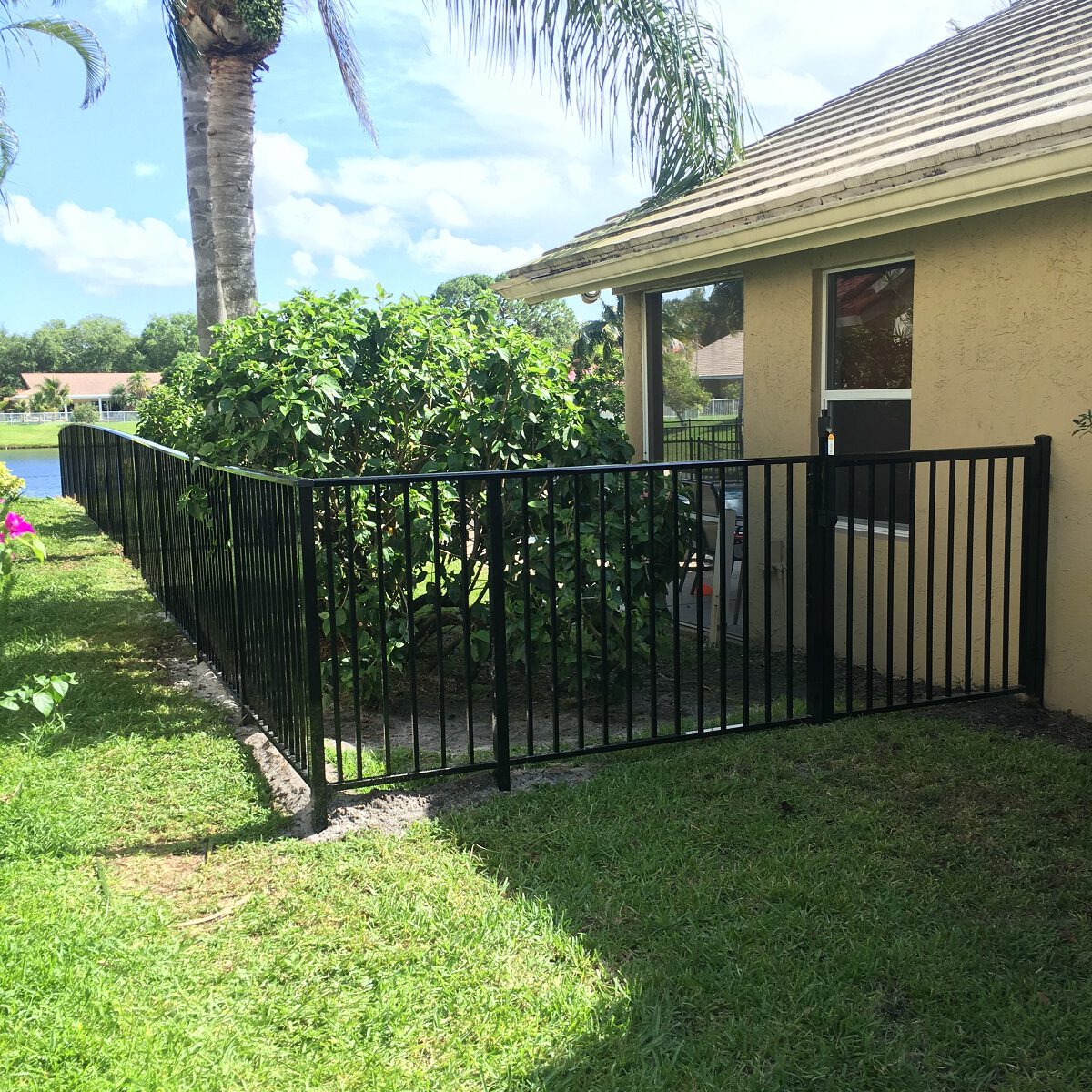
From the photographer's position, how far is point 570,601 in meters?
5.39

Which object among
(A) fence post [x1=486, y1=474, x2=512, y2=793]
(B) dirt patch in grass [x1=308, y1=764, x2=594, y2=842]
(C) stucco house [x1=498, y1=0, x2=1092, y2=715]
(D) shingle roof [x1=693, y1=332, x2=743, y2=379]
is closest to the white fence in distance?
(D) shingle roof [x1=693, y1=332, x2=743, y2=379]

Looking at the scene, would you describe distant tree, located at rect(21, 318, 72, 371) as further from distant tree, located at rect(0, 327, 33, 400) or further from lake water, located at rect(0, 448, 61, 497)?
lake water, located at rect(0, 448, 61, 497)

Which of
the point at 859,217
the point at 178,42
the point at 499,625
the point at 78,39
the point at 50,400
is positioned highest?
the point at 78,39

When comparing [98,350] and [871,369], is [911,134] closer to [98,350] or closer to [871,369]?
[871,369]

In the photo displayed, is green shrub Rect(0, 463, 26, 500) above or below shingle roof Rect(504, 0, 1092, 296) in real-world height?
below

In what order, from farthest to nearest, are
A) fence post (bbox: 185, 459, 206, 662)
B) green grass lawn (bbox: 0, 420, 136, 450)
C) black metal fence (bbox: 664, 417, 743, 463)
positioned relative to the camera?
green grass lawn (bbox: 0, 420, 136, 450), black metal fence (bbox: 664, 417, 743, 463), fence post (bbox: 185, 459, 206, 662)

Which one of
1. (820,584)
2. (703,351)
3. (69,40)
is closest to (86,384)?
(69,40)

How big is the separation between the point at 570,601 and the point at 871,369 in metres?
2.48

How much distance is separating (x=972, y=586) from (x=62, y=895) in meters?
4.56

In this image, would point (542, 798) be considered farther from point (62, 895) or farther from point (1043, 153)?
point (1043, 153)

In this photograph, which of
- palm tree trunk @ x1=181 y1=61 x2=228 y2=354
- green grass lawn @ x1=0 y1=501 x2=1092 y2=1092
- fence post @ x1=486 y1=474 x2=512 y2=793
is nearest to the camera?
green grass lawn @ x1=0 y1=501 x2=1092 y2=1092

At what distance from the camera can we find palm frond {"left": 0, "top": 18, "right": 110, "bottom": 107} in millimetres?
18170

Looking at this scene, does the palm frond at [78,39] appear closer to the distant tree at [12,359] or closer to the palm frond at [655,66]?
the palm frond at [655,66]

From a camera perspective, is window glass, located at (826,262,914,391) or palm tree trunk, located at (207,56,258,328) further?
palm tree trunk, located at (207,56,258,328)
